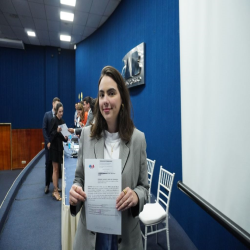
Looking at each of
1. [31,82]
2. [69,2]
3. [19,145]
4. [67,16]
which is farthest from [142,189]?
[31,82]

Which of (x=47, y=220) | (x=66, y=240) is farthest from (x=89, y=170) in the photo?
(x=47, y=220)

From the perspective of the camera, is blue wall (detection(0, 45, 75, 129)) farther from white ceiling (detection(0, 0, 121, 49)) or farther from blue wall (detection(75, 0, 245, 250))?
blue wall (detection(75, 0, 245, 250))

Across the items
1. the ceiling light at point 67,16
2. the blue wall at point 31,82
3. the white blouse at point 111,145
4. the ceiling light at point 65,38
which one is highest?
the ceiling light at point 65,38

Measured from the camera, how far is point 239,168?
0.78m

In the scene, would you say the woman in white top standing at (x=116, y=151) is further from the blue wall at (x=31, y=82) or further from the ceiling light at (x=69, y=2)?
the blue wall at (x=31, y=82)

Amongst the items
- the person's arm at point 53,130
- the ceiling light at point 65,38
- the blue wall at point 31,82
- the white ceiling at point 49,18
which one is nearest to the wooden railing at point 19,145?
the blue wall at point 31,82

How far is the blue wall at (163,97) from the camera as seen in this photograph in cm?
184

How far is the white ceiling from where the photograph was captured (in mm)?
4371

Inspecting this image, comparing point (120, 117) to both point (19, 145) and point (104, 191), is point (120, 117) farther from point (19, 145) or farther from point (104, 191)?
point (19, 145)

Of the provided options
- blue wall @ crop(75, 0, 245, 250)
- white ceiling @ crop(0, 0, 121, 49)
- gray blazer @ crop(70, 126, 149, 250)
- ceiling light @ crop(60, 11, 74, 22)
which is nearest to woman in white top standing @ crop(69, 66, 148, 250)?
gray blazer @ crop(70, 126, 149, 250)

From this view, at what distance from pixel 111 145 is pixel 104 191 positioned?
0.22 meters

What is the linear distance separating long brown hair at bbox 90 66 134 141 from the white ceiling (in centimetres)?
408

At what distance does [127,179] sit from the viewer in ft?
2.69

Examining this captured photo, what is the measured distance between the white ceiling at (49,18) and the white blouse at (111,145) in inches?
167
